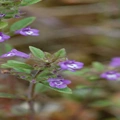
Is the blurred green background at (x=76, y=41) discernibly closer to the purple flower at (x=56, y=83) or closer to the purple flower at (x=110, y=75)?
the purple flower at (x=110, y=75)

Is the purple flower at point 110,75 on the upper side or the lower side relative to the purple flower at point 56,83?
lower

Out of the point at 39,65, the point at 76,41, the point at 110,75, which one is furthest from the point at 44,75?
the point at 76,41

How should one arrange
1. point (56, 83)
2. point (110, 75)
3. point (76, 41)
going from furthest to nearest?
point (76, 41)
point (110, 75)
point (56, 83)

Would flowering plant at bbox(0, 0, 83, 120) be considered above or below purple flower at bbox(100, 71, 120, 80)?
above

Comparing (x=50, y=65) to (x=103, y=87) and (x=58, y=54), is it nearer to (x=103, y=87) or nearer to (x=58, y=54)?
(x=58, y=54)

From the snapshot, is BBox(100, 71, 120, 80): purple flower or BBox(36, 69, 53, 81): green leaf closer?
BBox(36, 69, 53, 81): green leaf

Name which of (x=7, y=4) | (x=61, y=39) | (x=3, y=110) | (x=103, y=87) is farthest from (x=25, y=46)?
(x=7, y=4)

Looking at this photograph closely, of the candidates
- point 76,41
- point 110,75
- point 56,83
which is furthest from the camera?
point 76,41

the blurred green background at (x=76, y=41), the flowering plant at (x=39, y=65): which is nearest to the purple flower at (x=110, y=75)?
the flowering plant at (x=39, y=65)

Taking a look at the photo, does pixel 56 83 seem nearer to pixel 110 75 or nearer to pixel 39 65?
pixel 39 65

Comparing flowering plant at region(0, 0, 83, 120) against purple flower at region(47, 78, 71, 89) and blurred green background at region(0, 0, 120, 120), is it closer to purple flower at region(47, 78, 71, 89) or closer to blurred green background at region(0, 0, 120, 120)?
purple flower at region(47, 78, 71, 89)

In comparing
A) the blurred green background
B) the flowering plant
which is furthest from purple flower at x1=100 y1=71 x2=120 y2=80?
the blurred green background
